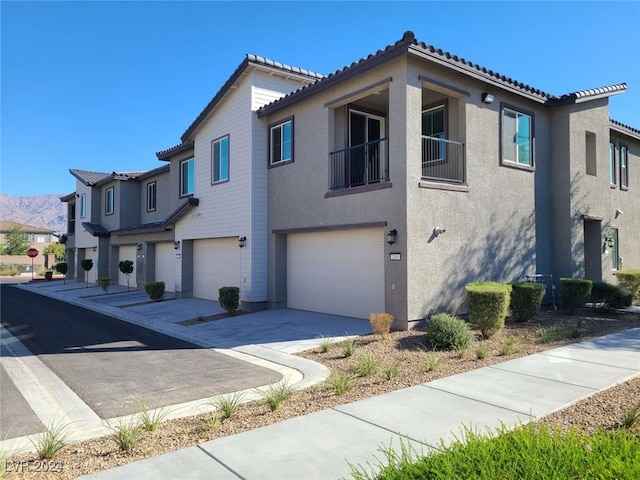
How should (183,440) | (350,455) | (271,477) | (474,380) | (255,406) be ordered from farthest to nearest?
(474,380)
(255,406)
(183,440)
(350,455)
(271,477)

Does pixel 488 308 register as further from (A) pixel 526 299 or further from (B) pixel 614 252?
(B) pixel 614 252

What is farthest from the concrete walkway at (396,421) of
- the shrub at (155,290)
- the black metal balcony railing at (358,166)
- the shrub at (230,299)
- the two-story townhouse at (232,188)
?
the shrub at (155,290)

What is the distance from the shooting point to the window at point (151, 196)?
27.0 m

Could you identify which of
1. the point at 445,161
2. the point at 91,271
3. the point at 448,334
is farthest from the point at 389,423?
the point at 91,271

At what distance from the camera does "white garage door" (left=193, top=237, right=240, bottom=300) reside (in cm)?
1737

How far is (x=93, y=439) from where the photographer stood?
17.0ft

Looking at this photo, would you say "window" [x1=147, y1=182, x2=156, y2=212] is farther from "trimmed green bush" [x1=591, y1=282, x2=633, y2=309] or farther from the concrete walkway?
the concrete walkway

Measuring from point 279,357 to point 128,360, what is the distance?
312 centimetres

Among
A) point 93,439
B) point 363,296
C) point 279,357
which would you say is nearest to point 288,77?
point 363,296

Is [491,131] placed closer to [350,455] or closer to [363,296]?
[363,296]

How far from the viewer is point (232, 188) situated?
16906 millimetres

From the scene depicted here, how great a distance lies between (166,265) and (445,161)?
1571 centimetres

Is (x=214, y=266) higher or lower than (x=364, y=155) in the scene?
lower

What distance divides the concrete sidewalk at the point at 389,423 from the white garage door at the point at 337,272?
5.01 meters
